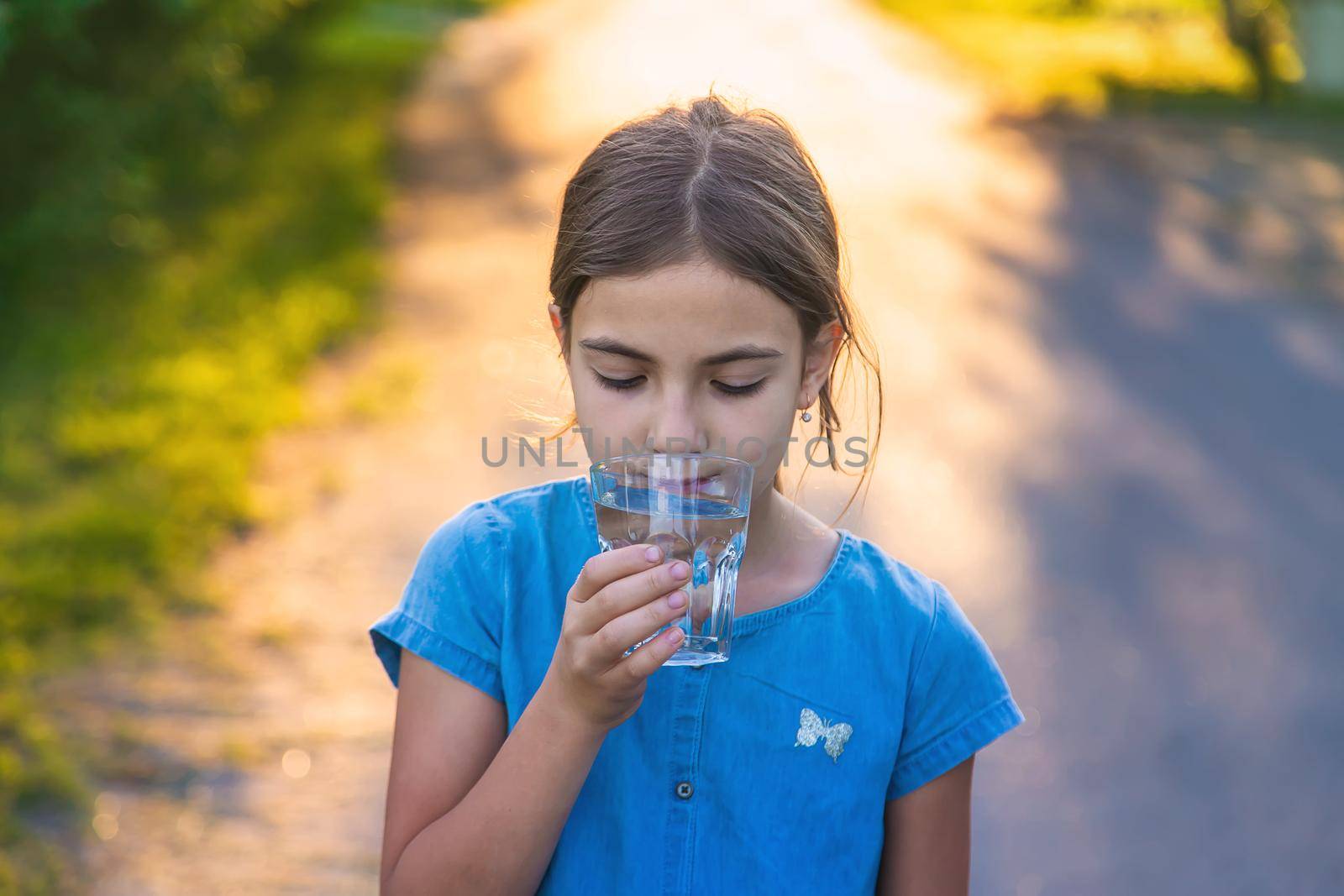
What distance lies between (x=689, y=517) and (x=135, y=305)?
6473mm

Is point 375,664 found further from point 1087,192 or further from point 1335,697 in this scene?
point 1087,192

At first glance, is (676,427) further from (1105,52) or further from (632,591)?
(1105,52)

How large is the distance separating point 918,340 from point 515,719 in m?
6.27

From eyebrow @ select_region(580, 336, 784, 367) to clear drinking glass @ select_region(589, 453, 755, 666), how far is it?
14cm

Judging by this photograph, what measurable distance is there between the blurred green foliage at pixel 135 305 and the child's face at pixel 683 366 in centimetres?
250

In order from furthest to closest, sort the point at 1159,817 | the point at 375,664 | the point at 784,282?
the point at 375,664 → the point at 1159,817 → the point at 784,282

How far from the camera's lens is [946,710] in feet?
6.75

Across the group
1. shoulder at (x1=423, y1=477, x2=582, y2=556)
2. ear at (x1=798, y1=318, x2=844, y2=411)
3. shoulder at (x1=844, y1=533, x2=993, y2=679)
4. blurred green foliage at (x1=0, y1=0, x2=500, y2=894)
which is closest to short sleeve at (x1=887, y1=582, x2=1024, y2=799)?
shoulder at (x1=844, y1=533, x2=993, y2=679)

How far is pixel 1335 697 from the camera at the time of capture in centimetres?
500

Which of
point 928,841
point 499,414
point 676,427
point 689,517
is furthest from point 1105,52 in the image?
point 689,517

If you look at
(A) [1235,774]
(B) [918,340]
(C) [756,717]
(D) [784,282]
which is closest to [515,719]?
(C) [756,717]

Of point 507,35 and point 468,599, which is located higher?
point 507,35

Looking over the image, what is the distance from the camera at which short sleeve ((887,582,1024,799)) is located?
2.04 m

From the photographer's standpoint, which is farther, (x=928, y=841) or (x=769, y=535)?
(x=769, y=535)
